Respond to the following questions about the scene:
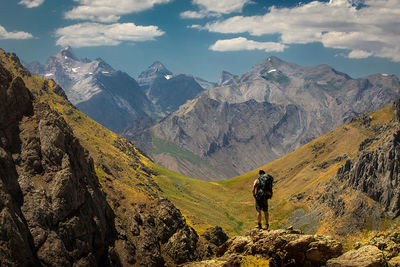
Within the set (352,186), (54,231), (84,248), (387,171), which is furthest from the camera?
(352,186)

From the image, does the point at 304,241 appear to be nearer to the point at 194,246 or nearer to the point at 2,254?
the point at 2,254

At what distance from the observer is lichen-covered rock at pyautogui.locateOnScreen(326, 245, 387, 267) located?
25156 millimetres

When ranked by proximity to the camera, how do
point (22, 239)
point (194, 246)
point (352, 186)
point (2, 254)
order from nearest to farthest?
point (2, 254), point (22, 239), point (194, 246), point (352, 186)

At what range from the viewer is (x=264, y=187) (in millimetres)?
33938

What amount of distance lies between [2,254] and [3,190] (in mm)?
8476

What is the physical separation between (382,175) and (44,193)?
6812 inches

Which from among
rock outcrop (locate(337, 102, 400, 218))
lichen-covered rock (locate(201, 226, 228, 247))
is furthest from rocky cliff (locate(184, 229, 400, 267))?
rock outcrop (locate(337, 102, 400, 218))

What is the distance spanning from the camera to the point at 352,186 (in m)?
190

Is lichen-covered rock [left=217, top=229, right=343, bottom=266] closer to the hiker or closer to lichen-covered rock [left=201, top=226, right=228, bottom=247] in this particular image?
the hiker

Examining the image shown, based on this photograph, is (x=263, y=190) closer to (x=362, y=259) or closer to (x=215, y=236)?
(x=362, y=259)

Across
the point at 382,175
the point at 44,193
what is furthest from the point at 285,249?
the point at 382,175

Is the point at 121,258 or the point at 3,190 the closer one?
the point at 3,190

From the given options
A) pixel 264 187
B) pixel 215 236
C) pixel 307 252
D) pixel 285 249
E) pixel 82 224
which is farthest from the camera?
pixel 215 236

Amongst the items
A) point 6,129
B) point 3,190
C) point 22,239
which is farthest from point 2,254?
point 6,129
